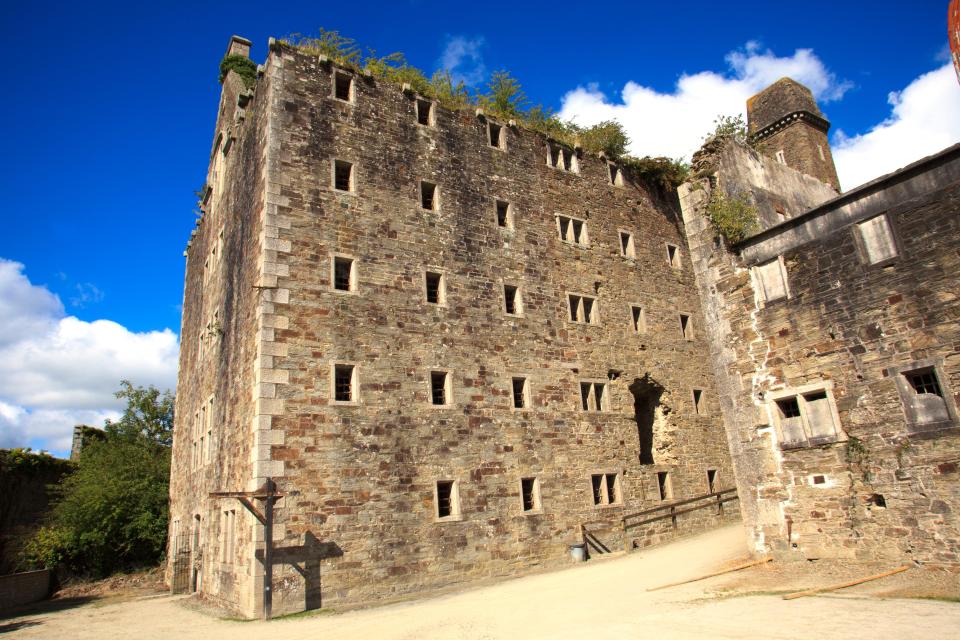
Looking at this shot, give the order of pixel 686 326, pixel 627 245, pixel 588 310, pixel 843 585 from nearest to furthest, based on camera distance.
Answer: pixel 843 585
pixel 588 310
pixel 627 245
pixel 686 326

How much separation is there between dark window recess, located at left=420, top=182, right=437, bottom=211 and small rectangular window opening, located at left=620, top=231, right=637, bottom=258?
8.34 meters

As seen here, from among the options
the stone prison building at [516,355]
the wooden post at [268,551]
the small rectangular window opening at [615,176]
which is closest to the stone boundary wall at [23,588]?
the stone prison building at [516,355]

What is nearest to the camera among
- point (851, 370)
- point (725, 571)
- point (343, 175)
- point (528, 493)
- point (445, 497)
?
point (851, 370)

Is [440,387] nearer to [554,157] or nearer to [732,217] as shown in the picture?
[732,217]

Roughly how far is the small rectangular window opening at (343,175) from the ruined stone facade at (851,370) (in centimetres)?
1038

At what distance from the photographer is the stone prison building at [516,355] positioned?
11617mm

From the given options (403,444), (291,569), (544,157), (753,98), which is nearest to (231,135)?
(544,157)

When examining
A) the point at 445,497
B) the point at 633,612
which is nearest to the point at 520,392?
the point at 445,497

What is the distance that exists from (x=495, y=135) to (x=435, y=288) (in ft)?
22.9

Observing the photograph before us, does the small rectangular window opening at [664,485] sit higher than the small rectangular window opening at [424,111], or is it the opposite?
the small rectangular window opening at [424,111]

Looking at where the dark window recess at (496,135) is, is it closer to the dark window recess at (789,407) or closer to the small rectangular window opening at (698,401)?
the small rectangular window opening at (698,401)

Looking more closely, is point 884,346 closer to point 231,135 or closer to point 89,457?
point 231,135

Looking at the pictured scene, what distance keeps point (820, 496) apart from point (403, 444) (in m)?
9.65

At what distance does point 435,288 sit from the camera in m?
19.2
